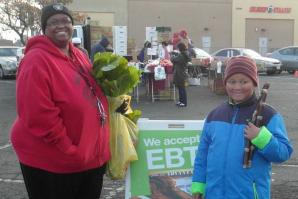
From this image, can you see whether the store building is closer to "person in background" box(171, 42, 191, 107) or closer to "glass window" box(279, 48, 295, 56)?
"glass window" box(279, 48, 295, 56)

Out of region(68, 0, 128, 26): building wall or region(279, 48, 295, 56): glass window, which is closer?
region(279, 48, 295, 56): glass window

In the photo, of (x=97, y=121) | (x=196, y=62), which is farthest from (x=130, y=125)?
(x=196, y=62)

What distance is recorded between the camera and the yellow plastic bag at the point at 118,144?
368 centimetres

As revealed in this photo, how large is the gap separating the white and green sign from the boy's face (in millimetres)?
1118

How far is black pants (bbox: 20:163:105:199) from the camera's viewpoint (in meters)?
3.23

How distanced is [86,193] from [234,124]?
113 centimetres

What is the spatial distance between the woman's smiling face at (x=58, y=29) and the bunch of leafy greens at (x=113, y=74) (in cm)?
32

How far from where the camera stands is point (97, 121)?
3.31 metres

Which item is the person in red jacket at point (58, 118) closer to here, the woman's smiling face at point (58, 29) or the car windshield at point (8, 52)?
the woman's smiling face at point (58, 29)

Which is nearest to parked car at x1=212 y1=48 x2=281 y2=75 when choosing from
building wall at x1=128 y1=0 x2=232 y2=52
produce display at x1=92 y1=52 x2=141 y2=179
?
building wall at x1=128 y1=0 x2=232 y2=52

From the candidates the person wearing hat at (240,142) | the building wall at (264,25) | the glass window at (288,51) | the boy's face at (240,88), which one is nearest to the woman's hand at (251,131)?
the person wearing hat at (240,142)

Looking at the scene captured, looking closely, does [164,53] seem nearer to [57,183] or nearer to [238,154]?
[57,183]

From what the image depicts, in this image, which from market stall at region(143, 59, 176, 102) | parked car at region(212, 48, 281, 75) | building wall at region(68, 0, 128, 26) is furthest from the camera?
building wall at region(68, 0, 128, 26)

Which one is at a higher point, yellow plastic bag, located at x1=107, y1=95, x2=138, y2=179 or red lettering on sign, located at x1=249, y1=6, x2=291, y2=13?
red lettering on sign, located at x1=249, y1=6, x2=291, y2=13
